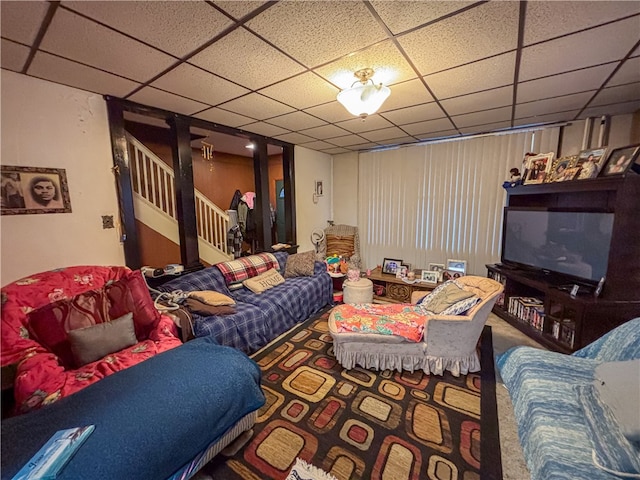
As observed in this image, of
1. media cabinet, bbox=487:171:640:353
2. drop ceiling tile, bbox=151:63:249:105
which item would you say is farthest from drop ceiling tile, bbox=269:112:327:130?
media cabinet, bbox=487:171:640:353

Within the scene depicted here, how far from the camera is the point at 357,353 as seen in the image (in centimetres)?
223

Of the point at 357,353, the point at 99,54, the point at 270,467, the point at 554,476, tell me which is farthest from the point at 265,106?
the point at 554,476

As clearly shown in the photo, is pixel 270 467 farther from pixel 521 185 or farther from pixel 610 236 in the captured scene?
pixel 521 185

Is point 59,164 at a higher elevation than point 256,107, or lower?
lower

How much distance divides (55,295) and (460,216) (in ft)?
14.7

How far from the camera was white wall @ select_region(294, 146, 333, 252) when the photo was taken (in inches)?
168

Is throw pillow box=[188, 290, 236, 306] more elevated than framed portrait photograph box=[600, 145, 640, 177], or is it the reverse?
framed portrait photograph box=[600, 145, 640, 177]

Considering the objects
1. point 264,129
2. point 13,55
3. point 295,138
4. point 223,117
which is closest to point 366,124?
point 295,138

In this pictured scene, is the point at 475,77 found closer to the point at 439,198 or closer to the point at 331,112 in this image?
the point at 331,112

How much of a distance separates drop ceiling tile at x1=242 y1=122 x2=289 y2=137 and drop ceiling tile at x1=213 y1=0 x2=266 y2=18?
1784mm

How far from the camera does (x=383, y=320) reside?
7.69 feet

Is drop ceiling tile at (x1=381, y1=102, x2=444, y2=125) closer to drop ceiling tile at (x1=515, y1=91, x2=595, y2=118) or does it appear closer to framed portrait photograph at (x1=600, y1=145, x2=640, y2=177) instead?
drop ceiling tile at (x1=515, y1=91, x2=595, y2=118)

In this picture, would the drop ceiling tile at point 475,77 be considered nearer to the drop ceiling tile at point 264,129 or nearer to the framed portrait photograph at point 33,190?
the drop ceiling tile at point 264,129

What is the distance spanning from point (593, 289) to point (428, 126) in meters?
2.31
